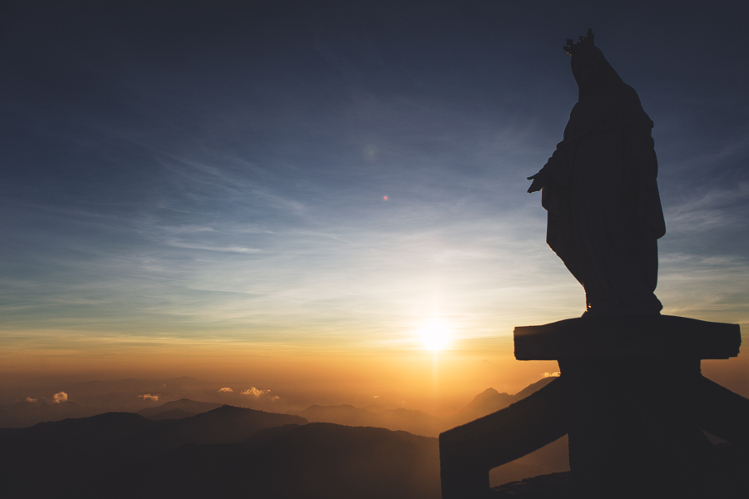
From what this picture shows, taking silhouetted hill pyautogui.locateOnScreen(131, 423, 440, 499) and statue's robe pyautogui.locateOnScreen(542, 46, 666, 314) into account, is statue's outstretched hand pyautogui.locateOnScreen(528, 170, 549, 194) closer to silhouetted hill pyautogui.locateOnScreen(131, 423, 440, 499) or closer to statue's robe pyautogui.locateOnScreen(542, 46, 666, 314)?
statue's robe pyautogui.locateOnScreen(542, 46, 666, 314)

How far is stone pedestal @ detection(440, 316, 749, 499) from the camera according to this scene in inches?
171

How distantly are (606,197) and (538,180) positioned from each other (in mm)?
959

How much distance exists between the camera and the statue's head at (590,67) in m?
6.01

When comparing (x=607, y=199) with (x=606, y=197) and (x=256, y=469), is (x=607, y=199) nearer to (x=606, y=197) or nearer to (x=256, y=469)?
(x=606, y=197)

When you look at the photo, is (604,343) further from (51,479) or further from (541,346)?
(51,479)

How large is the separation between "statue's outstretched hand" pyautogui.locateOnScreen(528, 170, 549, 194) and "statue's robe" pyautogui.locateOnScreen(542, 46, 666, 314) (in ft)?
0.28

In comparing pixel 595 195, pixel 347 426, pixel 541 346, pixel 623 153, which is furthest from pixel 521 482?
pixel 347 426

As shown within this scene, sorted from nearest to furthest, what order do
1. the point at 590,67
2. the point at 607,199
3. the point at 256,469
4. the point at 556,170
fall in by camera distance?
1. the point at 607,199
2. the point at 556,170
3. the point at 590,67
4. the point at 256,469

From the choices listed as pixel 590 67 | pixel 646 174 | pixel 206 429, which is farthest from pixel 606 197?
pixel 206 429

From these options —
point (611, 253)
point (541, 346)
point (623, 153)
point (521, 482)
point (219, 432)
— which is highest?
point (623, 153)

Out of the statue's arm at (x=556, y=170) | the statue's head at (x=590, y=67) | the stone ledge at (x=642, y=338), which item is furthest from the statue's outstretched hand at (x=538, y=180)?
the stone ledge at (x=642, y=338)

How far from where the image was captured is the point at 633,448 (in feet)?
14.9

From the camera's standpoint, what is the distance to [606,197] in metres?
5.47

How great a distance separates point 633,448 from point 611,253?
2.43 m
